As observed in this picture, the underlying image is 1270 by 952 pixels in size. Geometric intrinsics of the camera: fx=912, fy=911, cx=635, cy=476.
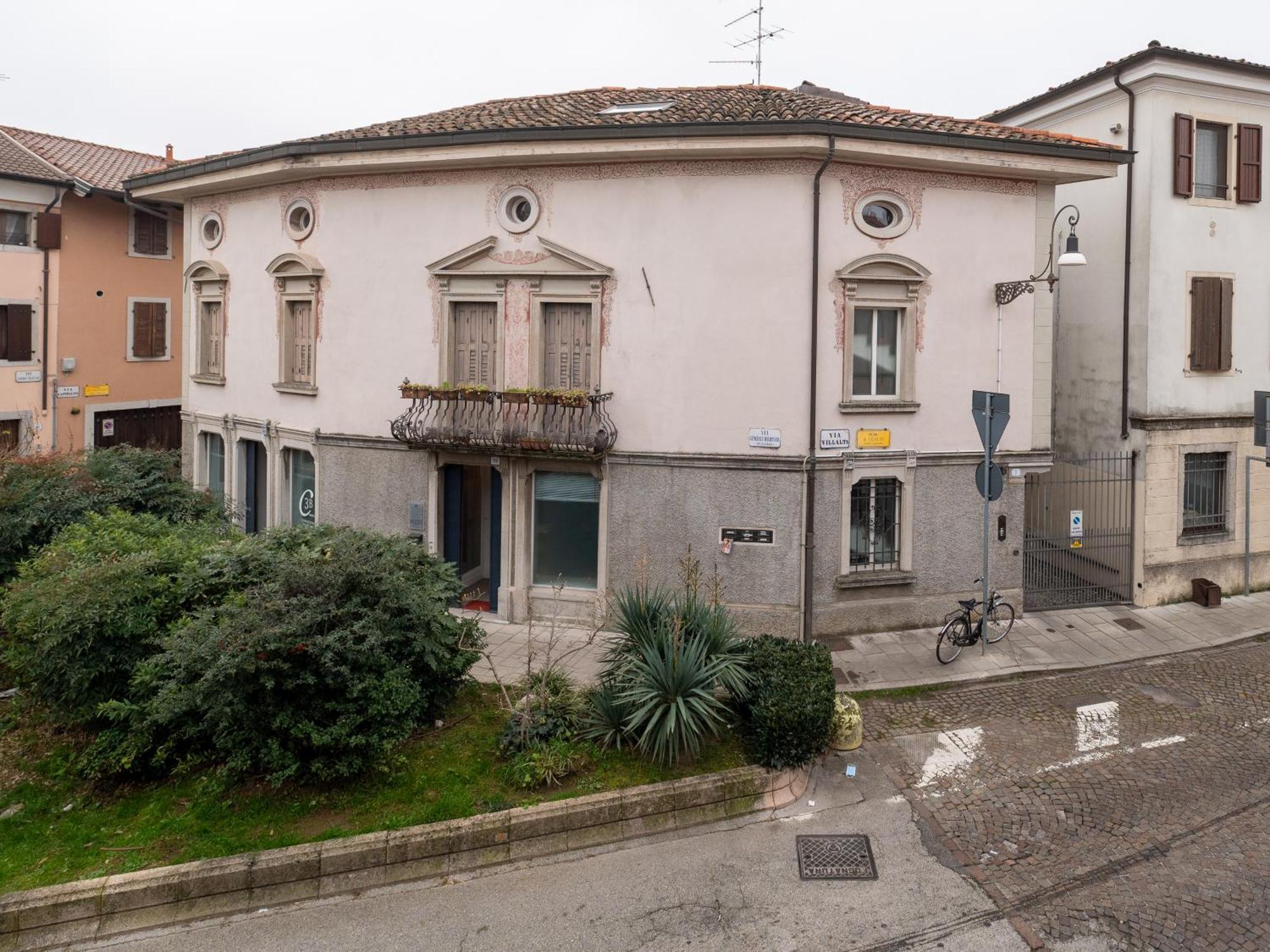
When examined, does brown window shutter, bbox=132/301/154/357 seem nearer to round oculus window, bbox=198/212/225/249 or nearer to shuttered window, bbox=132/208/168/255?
shuttered window, bbox=132/208/168/255

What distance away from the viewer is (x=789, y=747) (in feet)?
25.8

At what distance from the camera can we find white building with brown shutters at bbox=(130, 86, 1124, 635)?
1203 cm

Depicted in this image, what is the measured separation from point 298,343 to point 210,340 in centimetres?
298

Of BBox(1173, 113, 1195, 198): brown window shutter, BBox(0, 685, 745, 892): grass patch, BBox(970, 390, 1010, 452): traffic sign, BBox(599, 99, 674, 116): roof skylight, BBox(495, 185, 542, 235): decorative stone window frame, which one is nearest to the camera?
BBox(0, 685, 745, 892): grass patch

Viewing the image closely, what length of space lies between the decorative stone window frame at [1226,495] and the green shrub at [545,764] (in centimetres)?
1143

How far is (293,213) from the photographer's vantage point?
14.5 meters

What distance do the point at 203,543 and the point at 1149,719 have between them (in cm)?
1009

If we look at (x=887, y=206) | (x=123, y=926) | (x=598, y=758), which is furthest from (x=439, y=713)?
(x=887, y=206)

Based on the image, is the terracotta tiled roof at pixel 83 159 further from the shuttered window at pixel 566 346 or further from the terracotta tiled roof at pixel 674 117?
the shuttered window at pixel 566 346

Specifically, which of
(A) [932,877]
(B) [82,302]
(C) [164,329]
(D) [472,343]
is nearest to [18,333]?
(B) [82,302]

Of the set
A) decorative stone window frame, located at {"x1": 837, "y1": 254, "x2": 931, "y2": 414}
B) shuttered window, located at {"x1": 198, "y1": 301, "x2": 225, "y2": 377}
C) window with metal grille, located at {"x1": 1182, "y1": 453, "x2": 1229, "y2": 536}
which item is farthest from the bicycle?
shuttered window, located at {"x1": 198, "y1": 301, "x2": 225, "y2": 377}

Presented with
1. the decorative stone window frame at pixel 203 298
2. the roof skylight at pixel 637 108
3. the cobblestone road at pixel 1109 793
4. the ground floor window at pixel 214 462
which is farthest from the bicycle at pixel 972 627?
the decorative stone window frame at pixel 203 298

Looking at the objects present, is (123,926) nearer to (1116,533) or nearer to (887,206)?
(887,206)

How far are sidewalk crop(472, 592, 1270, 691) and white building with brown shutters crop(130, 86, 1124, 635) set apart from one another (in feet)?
2.17
